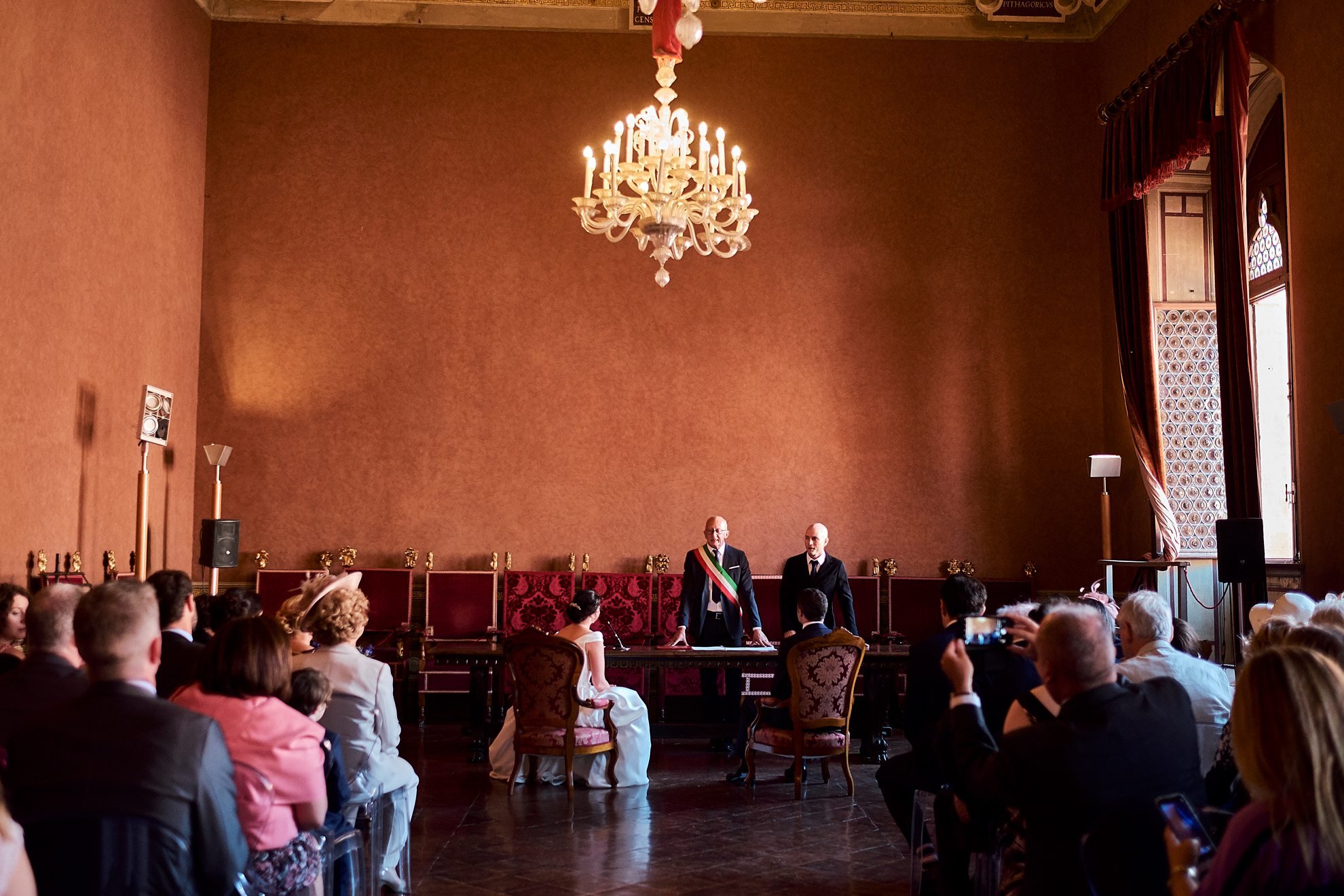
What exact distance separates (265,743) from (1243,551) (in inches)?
219

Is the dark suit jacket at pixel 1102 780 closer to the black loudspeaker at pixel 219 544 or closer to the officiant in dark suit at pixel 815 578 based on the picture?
the officiant in dark suit at pixel 815 578

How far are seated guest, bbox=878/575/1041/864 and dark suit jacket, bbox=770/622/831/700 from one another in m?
1.86

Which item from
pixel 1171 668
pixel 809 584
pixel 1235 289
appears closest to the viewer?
pixel 1171 668

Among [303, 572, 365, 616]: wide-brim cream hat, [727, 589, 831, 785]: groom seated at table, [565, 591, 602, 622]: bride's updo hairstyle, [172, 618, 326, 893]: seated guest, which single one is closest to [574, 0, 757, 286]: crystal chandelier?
[565, 591, 602, 622]: bride's updo hairstyle

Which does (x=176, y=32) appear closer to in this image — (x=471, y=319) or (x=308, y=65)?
(x=308, y=65)

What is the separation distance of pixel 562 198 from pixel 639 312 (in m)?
1.15

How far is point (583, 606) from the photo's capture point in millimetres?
6281

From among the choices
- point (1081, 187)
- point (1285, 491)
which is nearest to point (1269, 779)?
point (1285, 491)

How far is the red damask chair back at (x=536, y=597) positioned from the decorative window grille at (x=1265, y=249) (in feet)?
19.1

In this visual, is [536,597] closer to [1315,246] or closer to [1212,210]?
[1212,210]

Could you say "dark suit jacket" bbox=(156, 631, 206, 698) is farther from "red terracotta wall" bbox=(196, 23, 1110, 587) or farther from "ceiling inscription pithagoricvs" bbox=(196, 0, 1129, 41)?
"ceiling inscription pithagoricvs" bbox=(196, 0, 1129, 41)

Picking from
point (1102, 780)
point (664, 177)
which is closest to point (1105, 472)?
point (664, 177)

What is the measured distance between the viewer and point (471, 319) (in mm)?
9641

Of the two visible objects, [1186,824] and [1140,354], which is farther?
[1140,354]
